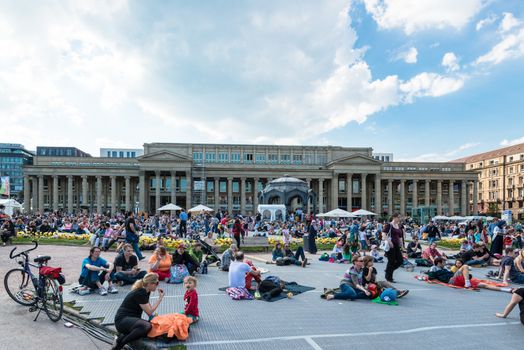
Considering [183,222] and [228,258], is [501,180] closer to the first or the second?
[183,222]

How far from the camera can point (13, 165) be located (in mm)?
109062

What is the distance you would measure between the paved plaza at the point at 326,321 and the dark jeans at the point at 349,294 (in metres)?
0.19

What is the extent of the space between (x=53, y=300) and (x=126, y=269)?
9.62 feet

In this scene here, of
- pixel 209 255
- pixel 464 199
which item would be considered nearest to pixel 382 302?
pixel 209 255

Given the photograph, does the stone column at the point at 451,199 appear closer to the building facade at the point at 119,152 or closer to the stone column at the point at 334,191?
the stone column at the point at 334,191

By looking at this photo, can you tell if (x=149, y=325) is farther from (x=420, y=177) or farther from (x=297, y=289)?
(x=420, y=177)

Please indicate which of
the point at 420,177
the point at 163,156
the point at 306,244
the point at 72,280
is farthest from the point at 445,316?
the point at 420,177

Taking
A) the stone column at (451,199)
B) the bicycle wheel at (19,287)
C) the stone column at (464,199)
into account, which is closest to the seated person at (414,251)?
the bicycle wheel at (19,287)

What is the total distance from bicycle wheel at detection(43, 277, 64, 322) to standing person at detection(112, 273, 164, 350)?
1980 millimetres

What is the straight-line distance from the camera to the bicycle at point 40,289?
713cm

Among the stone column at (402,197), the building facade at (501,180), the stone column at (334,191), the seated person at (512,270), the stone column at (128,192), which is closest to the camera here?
the seated person at (512,270)

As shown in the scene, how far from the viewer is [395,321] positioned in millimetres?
7199

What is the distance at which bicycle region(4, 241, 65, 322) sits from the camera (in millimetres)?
7130

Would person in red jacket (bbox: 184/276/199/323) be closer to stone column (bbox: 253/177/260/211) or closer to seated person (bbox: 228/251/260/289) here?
seated person (bbox: 228/251/260/289)
